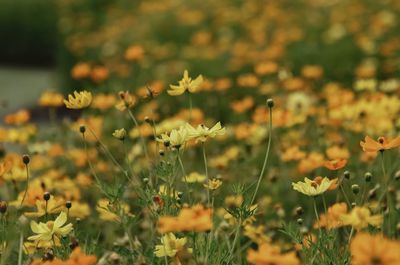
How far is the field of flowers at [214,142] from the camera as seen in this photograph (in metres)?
1.77

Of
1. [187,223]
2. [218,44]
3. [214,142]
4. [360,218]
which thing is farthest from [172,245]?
[218,44]

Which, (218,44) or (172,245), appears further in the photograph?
(218,44)

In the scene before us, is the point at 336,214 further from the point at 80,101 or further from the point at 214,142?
the point at 214,142

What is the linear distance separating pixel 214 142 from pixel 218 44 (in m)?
2.62

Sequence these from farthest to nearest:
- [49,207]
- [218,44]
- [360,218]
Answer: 1. [218,44]
2. [49,207]
3. [360,218]

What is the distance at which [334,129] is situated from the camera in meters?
3.43

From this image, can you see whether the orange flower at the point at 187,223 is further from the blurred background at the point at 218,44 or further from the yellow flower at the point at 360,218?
the blurred background at the point at 218,44

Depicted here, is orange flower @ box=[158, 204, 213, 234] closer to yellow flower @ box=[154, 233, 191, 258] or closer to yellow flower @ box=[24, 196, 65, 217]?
yellow flower @ box=[154, 233, 191, 258]

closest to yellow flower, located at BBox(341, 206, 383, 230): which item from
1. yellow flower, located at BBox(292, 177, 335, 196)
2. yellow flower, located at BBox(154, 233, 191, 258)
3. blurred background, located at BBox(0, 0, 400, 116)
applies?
yellow flower, located at BBox(292, 177, 335, 196)

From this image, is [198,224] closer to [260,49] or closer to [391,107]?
[391,107]

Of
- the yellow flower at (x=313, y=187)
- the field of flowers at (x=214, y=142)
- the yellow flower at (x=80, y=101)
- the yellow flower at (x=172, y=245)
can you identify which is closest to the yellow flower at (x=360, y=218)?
the field of flowers at (x=214, y=142)

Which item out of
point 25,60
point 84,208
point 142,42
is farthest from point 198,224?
point 25,60

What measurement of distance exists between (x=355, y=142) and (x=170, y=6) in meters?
4.64

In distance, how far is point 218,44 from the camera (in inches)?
248
